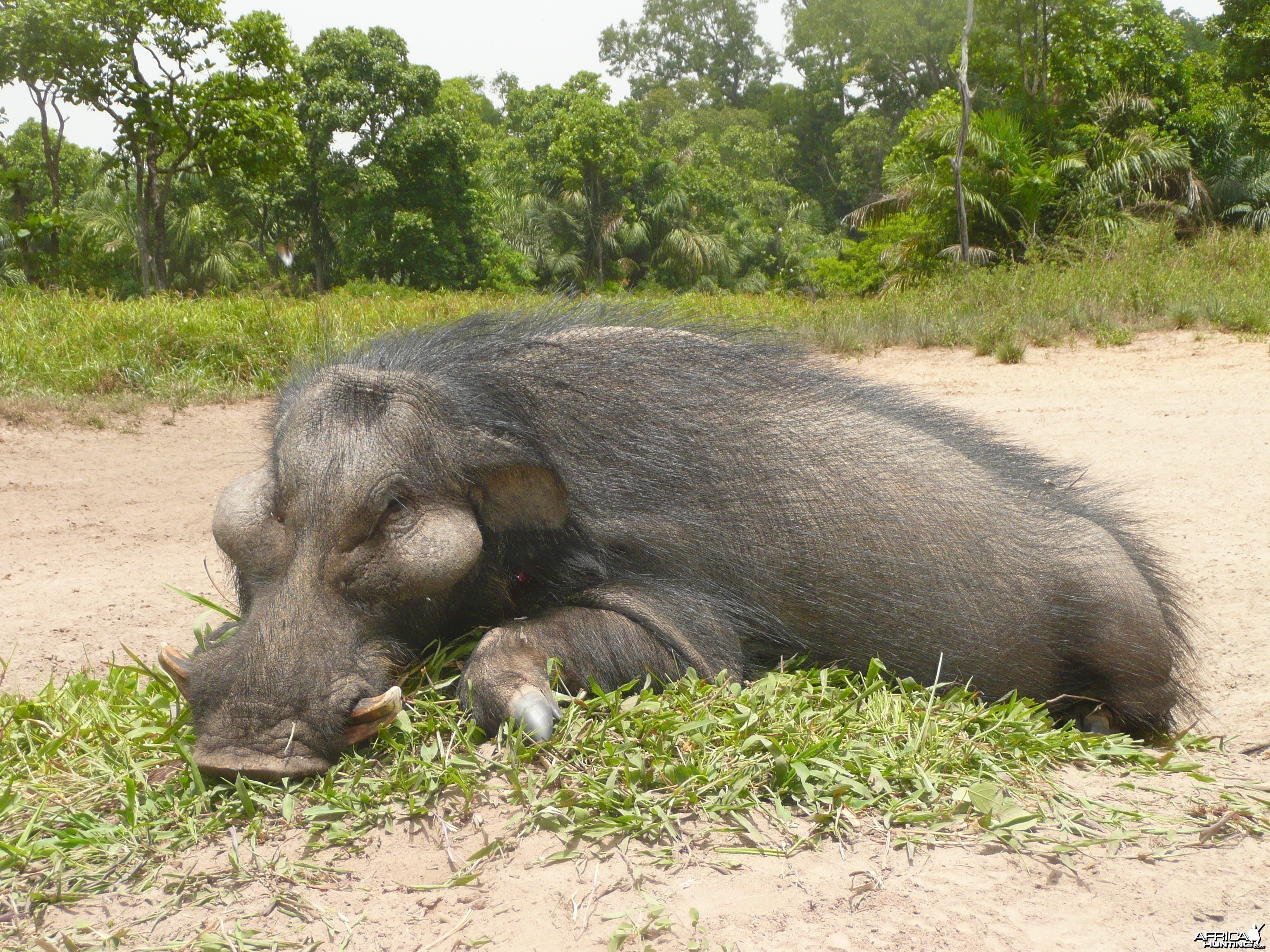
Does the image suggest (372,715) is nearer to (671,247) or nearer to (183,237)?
A: (183,237)

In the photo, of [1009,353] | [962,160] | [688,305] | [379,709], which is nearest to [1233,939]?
[379,709]

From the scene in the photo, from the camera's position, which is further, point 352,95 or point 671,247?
point 671,247

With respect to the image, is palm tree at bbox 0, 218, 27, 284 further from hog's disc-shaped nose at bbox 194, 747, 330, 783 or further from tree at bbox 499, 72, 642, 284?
hog's disc-shaped nose at bbox 194, 747, 330, 783

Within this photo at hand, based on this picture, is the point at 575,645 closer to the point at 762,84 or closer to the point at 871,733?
the point at 871,733

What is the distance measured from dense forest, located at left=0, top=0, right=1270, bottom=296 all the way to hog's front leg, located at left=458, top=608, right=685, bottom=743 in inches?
195

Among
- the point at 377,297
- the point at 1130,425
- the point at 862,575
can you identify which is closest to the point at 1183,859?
the point at 862,575

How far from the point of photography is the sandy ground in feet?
6.46

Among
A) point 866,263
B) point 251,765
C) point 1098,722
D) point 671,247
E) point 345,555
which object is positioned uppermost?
point 671,247

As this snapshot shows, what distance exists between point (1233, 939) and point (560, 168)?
111ft

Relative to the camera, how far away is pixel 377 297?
1594 cm

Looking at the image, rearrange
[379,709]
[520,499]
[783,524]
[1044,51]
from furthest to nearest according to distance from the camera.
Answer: [1044,51], [783,524], [520,499], [379,709]

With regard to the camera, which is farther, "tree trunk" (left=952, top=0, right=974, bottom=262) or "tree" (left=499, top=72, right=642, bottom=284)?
"tree" (left=499, top=72, right=642, bottom=284)

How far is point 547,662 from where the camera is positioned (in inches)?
108

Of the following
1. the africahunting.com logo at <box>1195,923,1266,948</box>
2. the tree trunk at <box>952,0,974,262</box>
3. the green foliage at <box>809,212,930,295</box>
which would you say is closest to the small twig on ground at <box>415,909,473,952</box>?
the africahunting.com logo at <box>1195,923,1266,948</box>
